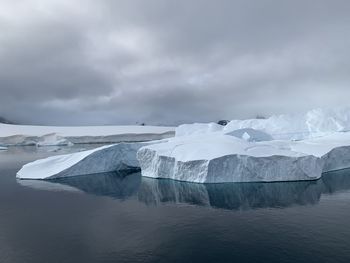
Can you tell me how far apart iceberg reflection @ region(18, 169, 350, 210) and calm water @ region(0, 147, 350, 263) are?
4cm

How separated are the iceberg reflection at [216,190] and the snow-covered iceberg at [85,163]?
31.4 inches

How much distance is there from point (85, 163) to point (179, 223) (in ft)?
35.7

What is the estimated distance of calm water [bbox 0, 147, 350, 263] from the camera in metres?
7.38

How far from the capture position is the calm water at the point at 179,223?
738 cm

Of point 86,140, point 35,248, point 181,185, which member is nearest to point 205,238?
point 35,248

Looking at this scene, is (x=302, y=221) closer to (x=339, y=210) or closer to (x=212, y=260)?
(x=339, y=210)

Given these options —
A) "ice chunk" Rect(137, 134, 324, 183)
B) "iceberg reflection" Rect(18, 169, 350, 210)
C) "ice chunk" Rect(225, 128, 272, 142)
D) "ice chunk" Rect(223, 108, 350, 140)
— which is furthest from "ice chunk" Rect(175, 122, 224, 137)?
"ice chunk" Rect(137, 134, 324, 183)

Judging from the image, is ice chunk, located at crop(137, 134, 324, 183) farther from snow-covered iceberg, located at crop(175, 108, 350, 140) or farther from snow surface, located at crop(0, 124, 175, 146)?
snow surface, located at crop(0, 124, 175, 146)

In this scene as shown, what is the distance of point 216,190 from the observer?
13.7 m

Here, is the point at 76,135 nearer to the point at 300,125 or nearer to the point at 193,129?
the point at 193,129

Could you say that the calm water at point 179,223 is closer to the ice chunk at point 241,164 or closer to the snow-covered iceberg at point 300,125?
the ice chunk at point 241,164

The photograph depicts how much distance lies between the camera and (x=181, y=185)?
15.0 metres

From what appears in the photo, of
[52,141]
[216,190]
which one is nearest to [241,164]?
[216,190]

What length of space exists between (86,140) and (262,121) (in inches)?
1136
